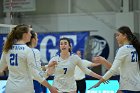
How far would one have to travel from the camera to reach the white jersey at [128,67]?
4742mm

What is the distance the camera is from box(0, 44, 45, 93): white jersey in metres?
4.47

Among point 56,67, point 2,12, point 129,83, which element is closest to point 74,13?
point 2,12

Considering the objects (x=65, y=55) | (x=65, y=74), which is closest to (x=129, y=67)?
(x=65, y=74)

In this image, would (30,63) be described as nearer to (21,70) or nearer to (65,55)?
(21,70)

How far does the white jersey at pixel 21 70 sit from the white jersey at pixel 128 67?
1.13 metres

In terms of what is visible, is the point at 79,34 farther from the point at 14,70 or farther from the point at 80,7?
the point at 14,70

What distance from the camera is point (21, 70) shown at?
4.50 m

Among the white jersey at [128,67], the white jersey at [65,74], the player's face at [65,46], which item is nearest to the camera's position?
the white jersey at [128,67]

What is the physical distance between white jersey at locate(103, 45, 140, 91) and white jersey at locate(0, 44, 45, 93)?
1.13 meters

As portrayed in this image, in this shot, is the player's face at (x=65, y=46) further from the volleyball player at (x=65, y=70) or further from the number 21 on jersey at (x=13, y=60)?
the number 21 on jersey at (x=13, y=60)

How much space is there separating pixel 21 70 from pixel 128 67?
4.85 feet

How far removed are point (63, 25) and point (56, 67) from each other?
10350 millimetres

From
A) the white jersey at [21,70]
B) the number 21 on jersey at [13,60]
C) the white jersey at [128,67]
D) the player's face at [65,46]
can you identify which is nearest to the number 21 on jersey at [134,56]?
the white jersey at [128,67]

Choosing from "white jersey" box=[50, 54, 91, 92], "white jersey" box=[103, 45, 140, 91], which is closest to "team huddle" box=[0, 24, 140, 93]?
"white jersey" box=[103, 45, 140, 91]
